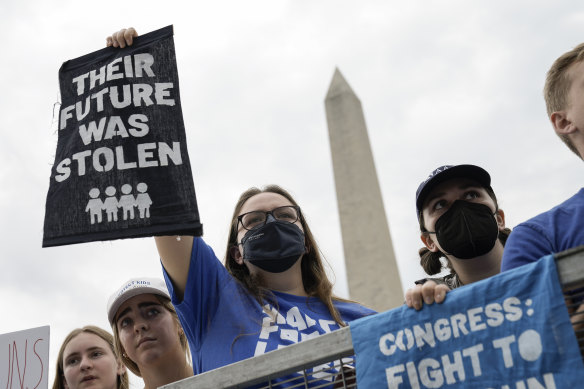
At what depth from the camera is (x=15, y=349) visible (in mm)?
4273

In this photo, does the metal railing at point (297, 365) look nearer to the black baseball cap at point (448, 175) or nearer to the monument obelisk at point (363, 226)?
the black baseball cap at point (448, 175)

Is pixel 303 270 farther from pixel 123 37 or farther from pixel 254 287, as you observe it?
pixel 123 37

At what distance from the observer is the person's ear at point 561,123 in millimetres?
2451

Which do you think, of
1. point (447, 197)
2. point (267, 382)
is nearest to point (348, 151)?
point (447, 197)

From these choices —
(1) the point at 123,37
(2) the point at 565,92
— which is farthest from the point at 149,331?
(2) the point at 565,92

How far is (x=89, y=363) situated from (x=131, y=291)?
0.67 m

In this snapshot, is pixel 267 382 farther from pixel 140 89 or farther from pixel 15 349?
pixel 15 349

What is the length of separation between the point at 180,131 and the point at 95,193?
1.44ft

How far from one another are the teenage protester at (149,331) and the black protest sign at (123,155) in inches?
35.8

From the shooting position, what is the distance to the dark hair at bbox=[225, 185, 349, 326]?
309 centimetres

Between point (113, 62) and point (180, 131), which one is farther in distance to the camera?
point (113, 62)

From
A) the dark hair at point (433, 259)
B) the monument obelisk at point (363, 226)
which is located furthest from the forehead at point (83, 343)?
the monument obelisk at point (363, 226)

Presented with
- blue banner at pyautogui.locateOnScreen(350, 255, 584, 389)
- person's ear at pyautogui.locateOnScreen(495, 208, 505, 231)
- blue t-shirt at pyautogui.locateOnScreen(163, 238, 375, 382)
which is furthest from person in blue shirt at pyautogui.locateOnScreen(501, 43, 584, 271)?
blue t-shirt at pyautogui.locateOnScreen(163, 238, 375, 382)

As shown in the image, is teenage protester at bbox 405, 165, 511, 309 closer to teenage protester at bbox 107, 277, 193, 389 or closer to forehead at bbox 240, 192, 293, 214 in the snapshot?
forehead at bbox 240, 192, 293, 214
